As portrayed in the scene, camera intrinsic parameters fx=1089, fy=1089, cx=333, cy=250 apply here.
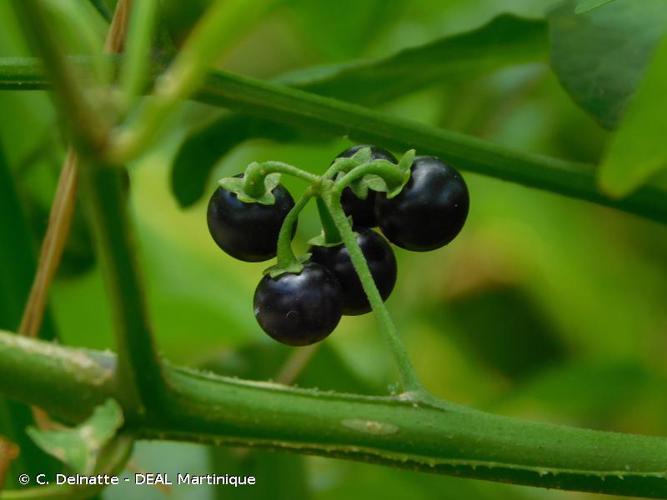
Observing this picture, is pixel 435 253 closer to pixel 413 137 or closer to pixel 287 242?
pixel 413 137

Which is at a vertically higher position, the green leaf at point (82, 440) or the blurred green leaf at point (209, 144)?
the blurred green leaf at point (209, 144)

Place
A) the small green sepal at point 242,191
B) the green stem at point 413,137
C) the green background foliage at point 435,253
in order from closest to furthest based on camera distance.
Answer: the small green sepal at point 242,191
the green stem at point 413,137
the green background foliage at point 435,253

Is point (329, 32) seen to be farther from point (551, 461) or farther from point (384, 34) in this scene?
point (551, 461)

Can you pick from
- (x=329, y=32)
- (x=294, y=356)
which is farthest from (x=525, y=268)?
(x=294, y=356)

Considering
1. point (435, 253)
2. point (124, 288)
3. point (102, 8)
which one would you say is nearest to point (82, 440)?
point (124, 288)

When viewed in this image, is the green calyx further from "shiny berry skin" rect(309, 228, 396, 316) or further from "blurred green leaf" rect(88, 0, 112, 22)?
"blurred green leaf" rect(88, 0, 112, 22)

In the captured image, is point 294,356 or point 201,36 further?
point 294,356

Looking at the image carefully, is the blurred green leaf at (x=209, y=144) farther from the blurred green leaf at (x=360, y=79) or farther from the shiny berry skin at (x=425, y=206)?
the shiny berry skin at (x=425, y=206)

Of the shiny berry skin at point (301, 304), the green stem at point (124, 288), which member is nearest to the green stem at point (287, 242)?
the shiny berry skin at point (301, 304)

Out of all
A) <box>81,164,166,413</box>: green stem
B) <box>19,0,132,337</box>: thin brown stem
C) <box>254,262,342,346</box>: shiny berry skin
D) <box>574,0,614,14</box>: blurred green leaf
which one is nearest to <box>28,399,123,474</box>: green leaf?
<box>81,164,166,413</box>: green stem
